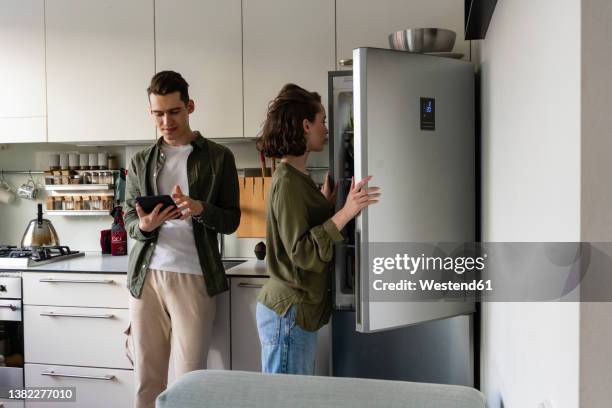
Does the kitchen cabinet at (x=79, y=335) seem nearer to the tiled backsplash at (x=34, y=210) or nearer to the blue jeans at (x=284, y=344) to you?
the tiled backsplash at (x=34, y=210)

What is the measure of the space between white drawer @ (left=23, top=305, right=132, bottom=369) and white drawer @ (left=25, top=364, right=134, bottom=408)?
34 millimetres

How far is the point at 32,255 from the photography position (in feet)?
9.04

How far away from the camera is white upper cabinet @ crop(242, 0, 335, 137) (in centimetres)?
264

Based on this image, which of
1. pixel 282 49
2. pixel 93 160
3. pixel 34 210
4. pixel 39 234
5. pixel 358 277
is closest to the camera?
pixel 358 277

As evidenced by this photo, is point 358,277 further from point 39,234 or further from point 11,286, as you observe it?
point 39,234

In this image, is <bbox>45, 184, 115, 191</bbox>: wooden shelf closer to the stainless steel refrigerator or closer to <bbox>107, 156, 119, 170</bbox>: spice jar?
<bbox>107, 156, 119, 170</bbox>: spice jar

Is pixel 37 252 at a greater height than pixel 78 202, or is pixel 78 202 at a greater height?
pixel 78 202

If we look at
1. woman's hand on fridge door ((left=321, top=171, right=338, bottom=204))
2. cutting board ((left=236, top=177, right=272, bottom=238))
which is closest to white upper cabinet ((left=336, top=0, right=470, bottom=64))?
cutting board ((left=236, top=177, right=272, bottom=238))

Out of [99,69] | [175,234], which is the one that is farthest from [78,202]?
[175,234]

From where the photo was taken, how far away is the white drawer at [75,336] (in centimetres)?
256

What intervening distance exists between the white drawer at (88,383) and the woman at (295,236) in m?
1.15

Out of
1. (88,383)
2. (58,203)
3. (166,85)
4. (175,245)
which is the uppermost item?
(166,85)

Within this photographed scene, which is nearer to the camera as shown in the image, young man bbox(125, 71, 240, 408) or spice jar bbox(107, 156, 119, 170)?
young man bbox(125, 71, 240, 408)

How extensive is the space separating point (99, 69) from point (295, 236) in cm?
173
